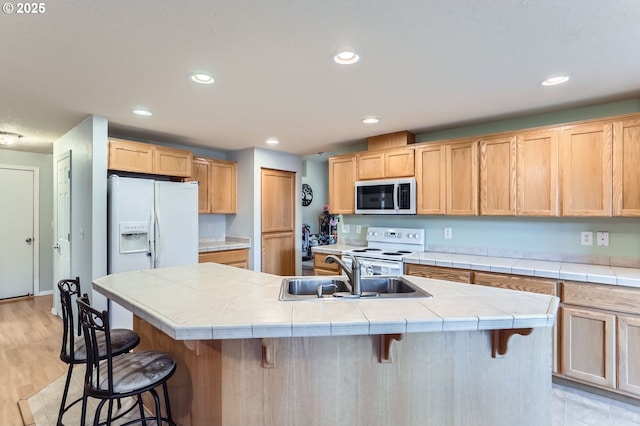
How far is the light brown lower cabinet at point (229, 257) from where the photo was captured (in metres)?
4.28

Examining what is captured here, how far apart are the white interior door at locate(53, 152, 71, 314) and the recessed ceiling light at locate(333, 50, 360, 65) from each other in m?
3.47

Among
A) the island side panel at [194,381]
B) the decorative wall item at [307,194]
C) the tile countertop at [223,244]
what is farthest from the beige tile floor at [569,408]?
the decorative wall item at [307,194]

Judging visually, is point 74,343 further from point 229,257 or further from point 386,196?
point 386,196

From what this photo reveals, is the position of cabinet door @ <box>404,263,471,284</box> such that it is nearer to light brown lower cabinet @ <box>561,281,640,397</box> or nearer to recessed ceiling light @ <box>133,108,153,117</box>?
light brown lower cabinet @ <box>561,281,640,397</box>

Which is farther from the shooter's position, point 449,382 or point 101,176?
point 101,176

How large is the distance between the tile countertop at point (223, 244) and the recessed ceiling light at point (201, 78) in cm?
236

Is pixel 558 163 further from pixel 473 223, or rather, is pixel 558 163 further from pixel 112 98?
pixel 112 98

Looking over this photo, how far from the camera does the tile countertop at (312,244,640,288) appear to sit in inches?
93.1

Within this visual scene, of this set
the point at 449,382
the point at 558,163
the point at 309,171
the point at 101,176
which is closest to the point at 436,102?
the point at 558,163

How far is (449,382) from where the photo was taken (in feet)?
5.20

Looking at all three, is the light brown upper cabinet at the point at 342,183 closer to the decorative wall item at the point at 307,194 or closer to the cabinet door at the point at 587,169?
the cabinet door at the point at 587,169

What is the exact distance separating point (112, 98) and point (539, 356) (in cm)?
339

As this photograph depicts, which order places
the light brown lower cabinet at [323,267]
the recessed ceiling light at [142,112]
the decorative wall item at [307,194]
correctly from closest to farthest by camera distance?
the recessed ceiling light at [142,112] → the light brown lower cabinet at [323,267] → the decorative wall item at [307,194]

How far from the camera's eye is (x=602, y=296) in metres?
2.38
